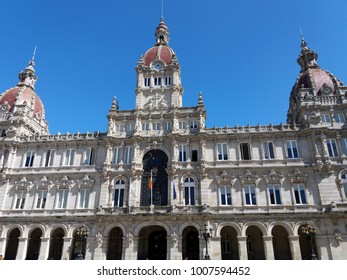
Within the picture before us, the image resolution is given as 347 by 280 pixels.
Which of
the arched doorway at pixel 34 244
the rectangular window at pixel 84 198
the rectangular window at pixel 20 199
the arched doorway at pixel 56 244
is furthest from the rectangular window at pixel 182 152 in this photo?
the rectangular window at pixel 20 199

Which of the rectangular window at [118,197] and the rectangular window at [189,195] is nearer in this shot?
the rectangular window at [189,195]

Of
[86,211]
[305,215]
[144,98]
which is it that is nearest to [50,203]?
[86,211]

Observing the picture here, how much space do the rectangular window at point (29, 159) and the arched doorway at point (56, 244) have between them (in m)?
11.3

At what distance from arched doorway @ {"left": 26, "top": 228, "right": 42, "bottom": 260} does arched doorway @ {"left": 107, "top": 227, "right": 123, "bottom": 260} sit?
10719 millimetres

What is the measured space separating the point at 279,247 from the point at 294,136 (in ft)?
50.9

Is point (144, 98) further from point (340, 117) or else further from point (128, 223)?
point (340, 117)

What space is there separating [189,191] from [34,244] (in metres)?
24.2

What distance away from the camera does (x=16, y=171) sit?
144 feet

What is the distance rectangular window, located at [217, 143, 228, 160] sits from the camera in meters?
41.6

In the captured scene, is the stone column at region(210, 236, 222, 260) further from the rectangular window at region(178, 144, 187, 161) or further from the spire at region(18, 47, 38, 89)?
the spire at region(18, 47, 38, 89)

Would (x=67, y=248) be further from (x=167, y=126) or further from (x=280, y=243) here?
(x=280, y=243)

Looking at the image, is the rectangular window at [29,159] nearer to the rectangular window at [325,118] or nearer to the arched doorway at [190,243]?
the arched doorway at [190,243]

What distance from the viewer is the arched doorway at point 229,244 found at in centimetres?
3775

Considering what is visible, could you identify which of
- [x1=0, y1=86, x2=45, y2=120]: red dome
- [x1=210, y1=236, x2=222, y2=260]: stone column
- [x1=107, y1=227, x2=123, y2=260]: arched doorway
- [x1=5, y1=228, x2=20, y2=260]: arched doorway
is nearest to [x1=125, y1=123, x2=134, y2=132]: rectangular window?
[x1=107, y1=227, x2=123, y2=260]: arched doorway
